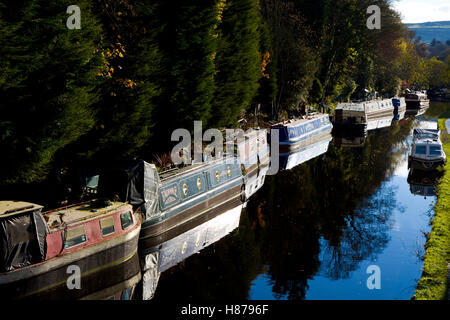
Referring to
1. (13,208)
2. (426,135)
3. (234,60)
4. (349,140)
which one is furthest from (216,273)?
(349,140)

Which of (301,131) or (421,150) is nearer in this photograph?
(421,150)

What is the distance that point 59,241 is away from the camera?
1419 cm

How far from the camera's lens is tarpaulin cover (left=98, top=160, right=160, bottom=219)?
17566mm

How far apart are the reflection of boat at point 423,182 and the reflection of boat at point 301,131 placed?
33.0ft

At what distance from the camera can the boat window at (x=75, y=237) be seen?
14.5m

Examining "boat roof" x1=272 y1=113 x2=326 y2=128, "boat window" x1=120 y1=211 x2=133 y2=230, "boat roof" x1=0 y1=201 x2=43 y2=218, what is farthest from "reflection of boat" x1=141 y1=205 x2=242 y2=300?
"boat roof" x1=272 y1=113 x2=326 y2=128

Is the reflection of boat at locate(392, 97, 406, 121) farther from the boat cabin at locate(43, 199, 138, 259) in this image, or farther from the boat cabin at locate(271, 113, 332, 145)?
the boat cabin at locate(43, 199, 138, 259)

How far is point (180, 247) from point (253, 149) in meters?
13.3

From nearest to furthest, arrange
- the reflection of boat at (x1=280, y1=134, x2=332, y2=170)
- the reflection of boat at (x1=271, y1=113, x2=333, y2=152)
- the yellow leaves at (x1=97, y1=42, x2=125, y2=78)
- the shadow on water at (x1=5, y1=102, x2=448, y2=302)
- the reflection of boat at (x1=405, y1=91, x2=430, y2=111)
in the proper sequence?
1. the shadow on water at (x1=5, y1=102, x2=448, y2=302)
2. the yellow leaves at (x1=97, y1=42, x2=125, y2=78)
3. the reflection of boat at (x1=280, y1=134, x2=332, y2=170)
4. the reflection of boat at (x1=271, y1=113, x2=333, y2=152)
5. the reflection of boat at (x1=405, y1=91, x2=430, y2=111)

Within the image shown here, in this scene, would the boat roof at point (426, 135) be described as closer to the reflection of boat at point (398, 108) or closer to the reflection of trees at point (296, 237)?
the reflection of trees at point (296, 237)

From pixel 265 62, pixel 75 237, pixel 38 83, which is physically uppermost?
pixel 265 62

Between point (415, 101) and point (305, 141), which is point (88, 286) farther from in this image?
point (415, 101)

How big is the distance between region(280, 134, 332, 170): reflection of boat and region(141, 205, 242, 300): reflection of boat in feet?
42.9

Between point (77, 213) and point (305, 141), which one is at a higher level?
point (77, 213)
